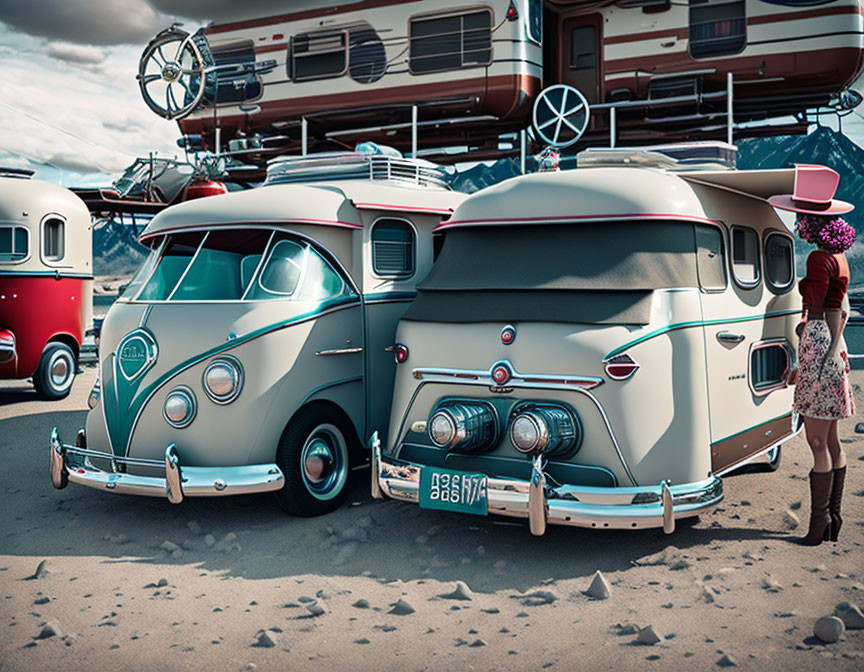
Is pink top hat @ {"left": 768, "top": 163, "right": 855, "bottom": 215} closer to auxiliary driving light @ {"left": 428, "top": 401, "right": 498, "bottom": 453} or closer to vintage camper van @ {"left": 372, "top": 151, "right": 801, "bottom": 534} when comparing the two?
vintage camper van @ {"left": 372, "top": 151, "right": 801, "bottom": 534}

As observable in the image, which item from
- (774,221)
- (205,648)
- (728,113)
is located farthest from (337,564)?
(728,113)

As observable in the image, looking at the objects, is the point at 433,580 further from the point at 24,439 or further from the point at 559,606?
the point at 24,439

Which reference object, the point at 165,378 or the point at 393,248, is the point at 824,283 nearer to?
the point at 393,248

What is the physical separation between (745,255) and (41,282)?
8392mm

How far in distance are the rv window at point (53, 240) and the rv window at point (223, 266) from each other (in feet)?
18.6

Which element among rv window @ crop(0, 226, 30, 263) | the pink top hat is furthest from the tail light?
rv window @ crop(0, 226, 30, 263)

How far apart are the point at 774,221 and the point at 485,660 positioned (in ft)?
13.4

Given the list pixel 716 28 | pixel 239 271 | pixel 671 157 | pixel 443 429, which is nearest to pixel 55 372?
pixel 239 271

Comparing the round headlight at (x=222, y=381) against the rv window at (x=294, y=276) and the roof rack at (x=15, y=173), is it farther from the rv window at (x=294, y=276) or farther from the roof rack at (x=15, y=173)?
the roof rack at (x=15, y=173)

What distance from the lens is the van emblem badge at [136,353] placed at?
18.2ft

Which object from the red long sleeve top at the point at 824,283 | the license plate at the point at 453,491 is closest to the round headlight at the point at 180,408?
the license plate at the point at 453,491

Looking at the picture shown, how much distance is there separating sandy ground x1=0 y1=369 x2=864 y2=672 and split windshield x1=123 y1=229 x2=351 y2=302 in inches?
57.2

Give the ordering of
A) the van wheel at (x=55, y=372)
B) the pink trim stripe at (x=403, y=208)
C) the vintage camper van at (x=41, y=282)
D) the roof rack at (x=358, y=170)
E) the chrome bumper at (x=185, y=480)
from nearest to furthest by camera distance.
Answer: the chrome bumper at (x=185, y=480)
the pink trim stripe at (x=403, y=208)
the roof rack at (x=358, y=170)
the vintage camper van at (x=41, y=282)
the van wheel at (x=55, y=372)

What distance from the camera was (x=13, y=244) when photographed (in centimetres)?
1041
